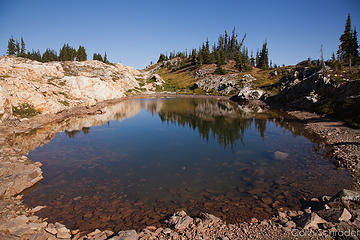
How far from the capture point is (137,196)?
44.5 feet

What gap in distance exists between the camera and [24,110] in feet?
112

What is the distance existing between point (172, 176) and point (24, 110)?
31.8 metres

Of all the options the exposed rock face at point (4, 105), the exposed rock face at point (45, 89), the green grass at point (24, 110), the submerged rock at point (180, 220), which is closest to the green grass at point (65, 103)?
the exposed rock face at point (45, 89)

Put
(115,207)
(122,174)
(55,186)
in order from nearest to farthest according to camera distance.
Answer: (115,207) → (55,186) → (122,174)

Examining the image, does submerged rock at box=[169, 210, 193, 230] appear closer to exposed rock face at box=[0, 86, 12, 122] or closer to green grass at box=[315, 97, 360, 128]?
green grass at box=[315, 97, 360, 128]

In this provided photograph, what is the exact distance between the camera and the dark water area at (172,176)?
12.0 m

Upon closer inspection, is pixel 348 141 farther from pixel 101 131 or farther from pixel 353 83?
pixel 101 131

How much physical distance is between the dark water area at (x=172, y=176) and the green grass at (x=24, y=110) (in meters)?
6.83

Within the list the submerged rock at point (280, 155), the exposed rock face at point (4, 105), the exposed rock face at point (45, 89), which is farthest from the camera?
the exposed rock face at point (45, 89)

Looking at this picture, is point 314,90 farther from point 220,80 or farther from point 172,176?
point 220,80

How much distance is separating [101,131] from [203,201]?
24.2 metres

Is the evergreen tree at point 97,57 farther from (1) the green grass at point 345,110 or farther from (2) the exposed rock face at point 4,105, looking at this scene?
(1) the green grass at point 345,110

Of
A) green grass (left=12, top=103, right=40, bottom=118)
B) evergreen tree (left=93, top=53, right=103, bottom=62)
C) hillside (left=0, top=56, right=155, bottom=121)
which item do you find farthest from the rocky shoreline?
evergreen tree (left=93, top=53, right=103, bottom=62)

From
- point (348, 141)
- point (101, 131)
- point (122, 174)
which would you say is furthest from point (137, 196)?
point (348, 141)
